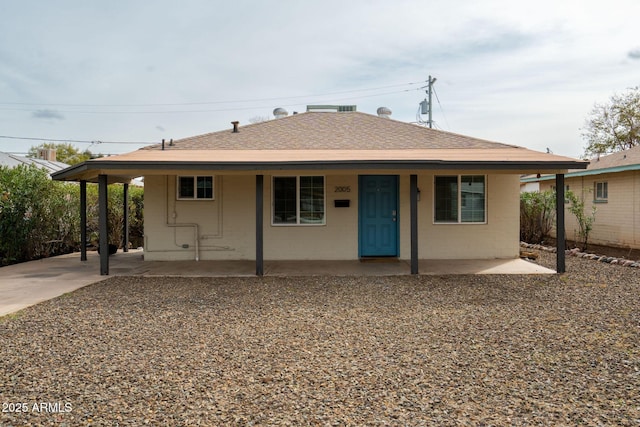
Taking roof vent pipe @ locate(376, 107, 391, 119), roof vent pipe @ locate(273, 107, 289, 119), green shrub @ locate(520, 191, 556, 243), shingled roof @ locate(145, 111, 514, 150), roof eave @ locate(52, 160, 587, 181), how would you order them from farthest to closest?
roof vent pipe @ locate(273, 107, 289, 119)
roof vent pipe @ locate(376, 107, 391, 119)
green shrub @ locate(520, 191, 556, 243)
shingled roof @ locate(145, 111, 514, 150)
roof eave @ locate(52, 160, 587, 181)

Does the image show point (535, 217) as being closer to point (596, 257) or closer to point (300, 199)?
point (596, 257)

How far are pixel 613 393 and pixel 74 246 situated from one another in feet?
43.7

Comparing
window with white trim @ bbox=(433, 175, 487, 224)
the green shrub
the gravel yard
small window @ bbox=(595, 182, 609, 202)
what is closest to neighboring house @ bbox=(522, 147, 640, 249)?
small window @ bbox=(595, 182, 609, 202)

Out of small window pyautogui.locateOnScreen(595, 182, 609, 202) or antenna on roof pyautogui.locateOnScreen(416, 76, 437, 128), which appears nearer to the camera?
small window pyautogui.locateOnScreen(595, 182, 609, 202)

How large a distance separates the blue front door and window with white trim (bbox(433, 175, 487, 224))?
1041mm

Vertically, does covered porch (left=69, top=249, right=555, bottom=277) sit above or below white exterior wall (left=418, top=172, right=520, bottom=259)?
below

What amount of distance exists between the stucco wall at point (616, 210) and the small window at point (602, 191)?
0.12 metres

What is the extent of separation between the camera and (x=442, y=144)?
10.1m

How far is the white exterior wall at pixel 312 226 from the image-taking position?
9961 mm

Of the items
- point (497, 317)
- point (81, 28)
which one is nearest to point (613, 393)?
point (497, 317)

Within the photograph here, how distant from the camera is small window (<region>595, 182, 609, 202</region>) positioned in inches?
520

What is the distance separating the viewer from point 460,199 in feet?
32.8

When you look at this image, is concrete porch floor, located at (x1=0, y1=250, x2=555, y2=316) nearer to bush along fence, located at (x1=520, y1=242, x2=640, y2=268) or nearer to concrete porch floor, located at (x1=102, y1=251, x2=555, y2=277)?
concrete porch floor, located at (x1=102, y1=251, x2=555, y2=277)

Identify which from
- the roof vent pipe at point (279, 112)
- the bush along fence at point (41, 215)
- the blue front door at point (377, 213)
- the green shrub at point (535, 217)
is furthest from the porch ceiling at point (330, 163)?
the roof vent pipe at point (279, 112)
